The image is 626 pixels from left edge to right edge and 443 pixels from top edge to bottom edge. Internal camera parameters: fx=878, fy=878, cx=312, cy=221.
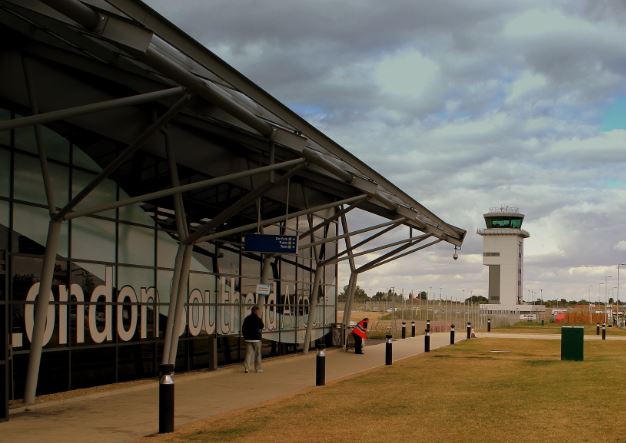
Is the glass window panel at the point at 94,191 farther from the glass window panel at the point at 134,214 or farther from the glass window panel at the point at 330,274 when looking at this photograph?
the glass window panel at the point at 330,274

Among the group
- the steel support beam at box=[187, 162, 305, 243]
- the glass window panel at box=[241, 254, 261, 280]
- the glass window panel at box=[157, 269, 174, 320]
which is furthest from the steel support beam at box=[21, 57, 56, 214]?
the glass window panel at box=[241, 254, 261, 280]

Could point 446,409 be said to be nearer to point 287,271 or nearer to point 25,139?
point 25,139

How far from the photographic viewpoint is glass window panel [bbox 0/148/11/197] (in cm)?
1489

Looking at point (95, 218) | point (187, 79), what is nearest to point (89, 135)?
point (95, 218)

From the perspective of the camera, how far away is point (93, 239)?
17688 mm

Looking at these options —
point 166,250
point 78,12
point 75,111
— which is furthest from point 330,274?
point 78,12

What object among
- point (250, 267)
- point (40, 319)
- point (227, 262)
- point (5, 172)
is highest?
point (5, 172)

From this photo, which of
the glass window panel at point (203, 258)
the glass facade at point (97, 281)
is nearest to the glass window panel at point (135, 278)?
the glass facade at point (97, 281)

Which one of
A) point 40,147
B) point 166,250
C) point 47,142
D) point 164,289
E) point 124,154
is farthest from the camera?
point 166,250

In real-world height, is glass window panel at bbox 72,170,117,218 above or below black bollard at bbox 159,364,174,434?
above

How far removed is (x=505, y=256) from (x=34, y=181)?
10636 cm

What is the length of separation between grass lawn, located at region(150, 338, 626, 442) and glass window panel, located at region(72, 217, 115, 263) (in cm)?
504

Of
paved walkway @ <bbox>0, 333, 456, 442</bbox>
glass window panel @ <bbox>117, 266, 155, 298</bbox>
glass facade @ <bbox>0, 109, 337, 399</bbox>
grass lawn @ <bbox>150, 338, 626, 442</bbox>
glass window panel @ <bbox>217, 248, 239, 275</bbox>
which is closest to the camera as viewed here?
grass lawn @ <bbox>150, 338, 626, 442</bbox>

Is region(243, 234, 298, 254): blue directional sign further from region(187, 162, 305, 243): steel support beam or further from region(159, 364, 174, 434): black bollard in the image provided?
region(159, 364, 174, 434): black bollard
